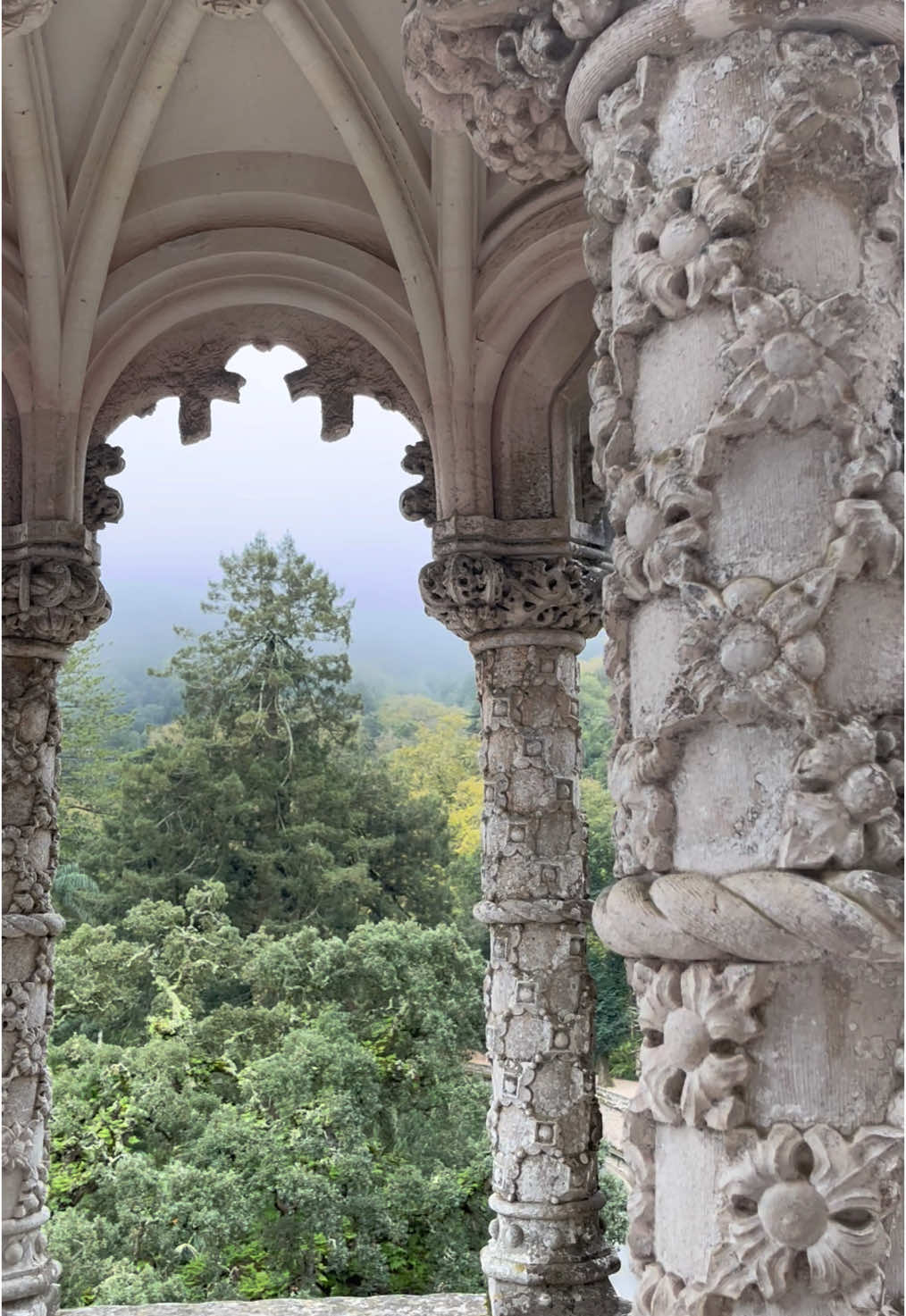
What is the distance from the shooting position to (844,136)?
2414mm

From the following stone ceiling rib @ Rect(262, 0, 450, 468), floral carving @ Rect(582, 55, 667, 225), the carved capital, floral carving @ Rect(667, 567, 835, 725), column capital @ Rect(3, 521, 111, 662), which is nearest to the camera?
floral carving @ Rect(667, 567, 835, 725)

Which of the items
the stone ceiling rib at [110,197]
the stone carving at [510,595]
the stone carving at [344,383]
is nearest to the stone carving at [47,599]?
the stone ceiling rib at [110,197]

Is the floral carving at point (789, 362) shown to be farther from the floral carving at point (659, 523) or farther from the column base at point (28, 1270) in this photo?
the column base at point (28, 1270)

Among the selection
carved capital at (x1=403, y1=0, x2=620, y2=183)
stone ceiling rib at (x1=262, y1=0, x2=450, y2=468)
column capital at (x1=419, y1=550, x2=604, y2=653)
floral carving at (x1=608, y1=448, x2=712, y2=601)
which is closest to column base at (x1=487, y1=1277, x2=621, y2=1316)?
column capital at (x1=419, y1=550, x2=604, y2=653)

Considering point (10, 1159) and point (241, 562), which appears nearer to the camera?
point (10, 1159)

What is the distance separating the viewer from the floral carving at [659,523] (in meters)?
2.34

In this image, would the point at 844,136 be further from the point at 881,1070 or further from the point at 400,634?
the point at 400,634

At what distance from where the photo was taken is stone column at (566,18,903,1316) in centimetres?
211

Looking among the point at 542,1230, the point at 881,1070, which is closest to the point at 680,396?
the point at 881,1070

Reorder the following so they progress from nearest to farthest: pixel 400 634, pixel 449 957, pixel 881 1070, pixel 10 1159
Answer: pixel 881 1070 → pixel 10 1159 → pixel 449 957 → pixel 400 634

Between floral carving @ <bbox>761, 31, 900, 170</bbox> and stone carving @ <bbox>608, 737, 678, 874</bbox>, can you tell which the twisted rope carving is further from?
floral carving @ <bbox>761, 31, 900, 170</bbox>

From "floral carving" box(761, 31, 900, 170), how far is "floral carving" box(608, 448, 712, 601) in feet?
1.74

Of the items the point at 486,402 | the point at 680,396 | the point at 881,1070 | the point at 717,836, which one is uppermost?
the point at 486,402

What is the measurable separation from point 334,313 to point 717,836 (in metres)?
5.55
